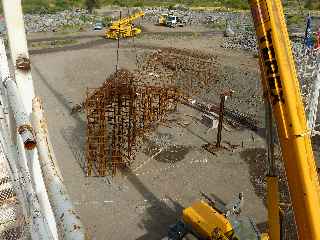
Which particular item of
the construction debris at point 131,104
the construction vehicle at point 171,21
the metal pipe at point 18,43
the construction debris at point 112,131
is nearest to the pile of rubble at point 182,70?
the construction debris at point 131,104

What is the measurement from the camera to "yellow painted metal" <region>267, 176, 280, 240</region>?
29.0ft

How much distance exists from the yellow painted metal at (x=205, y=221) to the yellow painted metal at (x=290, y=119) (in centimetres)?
541

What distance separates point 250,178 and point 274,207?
10387mm

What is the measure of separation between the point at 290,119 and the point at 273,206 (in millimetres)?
2412

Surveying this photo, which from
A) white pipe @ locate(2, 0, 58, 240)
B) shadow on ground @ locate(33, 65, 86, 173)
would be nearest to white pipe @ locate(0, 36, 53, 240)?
white pipe @ locate(2, 0, 58, 240)

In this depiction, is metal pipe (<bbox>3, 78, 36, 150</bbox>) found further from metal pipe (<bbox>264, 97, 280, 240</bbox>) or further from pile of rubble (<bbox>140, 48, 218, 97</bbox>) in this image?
pile of rubble (<bbox>140, 48, 218, 97</bbox>)

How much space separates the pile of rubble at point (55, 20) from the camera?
53.6m

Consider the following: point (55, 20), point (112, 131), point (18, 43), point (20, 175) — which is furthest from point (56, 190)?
point (55, 20)

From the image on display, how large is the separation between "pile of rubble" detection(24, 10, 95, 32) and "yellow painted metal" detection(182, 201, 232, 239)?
43.3 meters

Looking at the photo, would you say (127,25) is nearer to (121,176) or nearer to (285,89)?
(121,176)

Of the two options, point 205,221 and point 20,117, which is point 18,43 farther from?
point 205,221

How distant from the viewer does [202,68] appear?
3409 cm

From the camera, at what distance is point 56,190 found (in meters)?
3.33

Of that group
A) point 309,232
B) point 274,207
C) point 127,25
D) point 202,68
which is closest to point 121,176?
point 274,207
